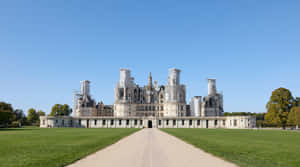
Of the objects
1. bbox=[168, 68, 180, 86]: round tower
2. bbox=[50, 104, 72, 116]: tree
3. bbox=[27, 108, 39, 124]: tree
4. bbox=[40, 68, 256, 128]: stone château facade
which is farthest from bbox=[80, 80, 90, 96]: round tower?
bbox=[168, 68, 180, 86]: round tower

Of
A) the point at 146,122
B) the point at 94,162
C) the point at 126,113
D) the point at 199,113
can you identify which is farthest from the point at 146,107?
the point at 94,162

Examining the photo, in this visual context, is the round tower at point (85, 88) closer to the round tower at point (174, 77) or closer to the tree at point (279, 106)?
the round tower at point (174, 77)

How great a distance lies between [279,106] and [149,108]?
201 ft

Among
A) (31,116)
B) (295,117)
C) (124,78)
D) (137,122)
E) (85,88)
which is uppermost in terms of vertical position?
(124,78)

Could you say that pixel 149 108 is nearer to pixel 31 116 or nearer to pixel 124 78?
pixel 124 78

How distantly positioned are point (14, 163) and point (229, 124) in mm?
94422

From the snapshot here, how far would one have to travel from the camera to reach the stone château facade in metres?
106

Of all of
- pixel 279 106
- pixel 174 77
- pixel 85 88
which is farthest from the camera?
pixel 85 88

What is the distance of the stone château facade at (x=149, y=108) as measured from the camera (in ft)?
349

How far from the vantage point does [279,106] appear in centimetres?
7556

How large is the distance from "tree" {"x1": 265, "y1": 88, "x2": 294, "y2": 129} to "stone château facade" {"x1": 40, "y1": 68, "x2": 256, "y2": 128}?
26114 millimetres

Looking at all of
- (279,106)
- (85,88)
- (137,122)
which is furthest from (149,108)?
(279,106)

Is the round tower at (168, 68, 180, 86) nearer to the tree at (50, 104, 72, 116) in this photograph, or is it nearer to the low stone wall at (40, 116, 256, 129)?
the low stone wall at (40, 116, 256, 129)

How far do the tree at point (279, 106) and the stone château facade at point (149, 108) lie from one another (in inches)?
1028
